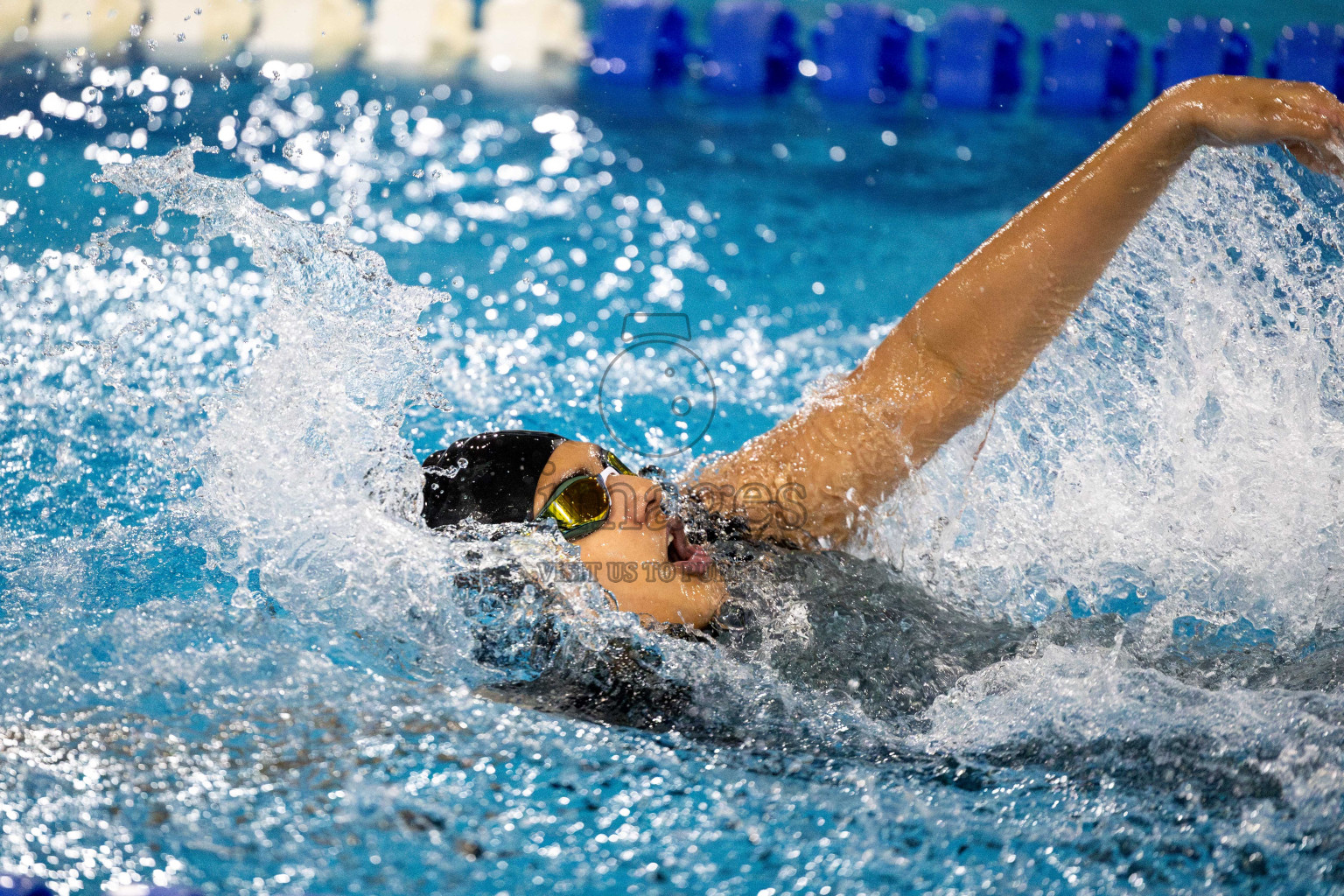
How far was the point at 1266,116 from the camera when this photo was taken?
1.41 m

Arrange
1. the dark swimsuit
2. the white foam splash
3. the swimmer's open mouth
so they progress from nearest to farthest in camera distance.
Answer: the dark swimsuit < the swimmer's open mouth < the white foam splash

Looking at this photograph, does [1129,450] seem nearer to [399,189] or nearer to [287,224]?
[287,224]

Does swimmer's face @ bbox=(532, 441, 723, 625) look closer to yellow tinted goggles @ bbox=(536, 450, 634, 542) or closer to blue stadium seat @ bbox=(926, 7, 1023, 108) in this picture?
yellow tinted goggles @ bbox=(536, 450, 634, 542)

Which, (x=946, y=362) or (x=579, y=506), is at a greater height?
(x=946, y=362)

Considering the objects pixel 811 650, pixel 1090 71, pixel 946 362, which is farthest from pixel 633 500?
pixel 1090 71

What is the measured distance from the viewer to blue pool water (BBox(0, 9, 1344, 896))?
1301 millimetres

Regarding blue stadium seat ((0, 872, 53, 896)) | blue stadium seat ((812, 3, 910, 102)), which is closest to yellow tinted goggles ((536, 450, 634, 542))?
blue stadium seat ((0, 872, 53, 896))

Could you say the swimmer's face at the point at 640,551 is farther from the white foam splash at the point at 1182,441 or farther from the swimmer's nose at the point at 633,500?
the white foam splash at the point at 1182,441

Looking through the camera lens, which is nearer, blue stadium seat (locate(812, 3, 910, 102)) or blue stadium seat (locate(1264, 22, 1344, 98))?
blue stadium seat (locate(812, 3, 910, 102))

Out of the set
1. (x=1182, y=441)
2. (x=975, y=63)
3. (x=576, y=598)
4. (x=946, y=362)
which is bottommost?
(x=576, y=598)

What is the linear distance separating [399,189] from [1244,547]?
284 centimetres

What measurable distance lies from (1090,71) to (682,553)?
404 cm

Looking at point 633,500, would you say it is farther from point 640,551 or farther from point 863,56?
point 863,56

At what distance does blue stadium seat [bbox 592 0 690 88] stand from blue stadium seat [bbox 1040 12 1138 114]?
63.0 inches
